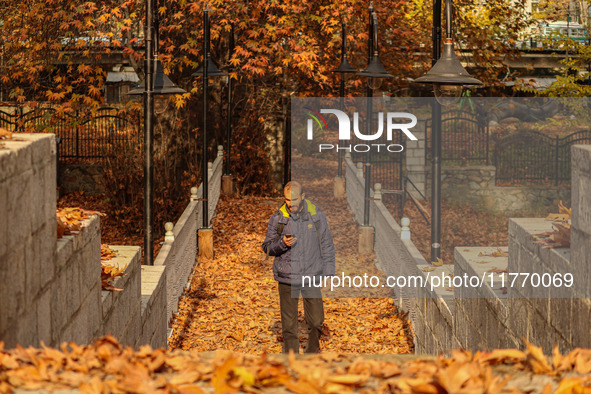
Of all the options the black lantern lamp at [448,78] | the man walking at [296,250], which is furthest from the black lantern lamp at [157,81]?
the man walking at [296,250]

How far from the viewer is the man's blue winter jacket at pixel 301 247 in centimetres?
903

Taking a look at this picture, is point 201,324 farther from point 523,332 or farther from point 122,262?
point 523,332

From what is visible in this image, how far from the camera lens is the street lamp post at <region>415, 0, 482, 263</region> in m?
10.6

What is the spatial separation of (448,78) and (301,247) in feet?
10.5

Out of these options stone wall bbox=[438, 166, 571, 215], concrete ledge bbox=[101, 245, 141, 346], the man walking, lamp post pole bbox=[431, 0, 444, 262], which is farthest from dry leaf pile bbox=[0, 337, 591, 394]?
stone wall bbox=[438, 166, 571, 215]

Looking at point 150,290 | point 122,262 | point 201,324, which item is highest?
point 122,262

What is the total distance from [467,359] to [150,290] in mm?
5207

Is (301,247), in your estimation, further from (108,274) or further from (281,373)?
(281,373)

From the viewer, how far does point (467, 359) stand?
4.15 metres

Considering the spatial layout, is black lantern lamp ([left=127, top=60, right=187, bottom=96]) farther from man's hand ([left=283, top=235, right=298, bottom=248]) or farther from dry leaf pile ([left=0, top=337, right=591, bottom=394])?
dry leaf pile ([left=0, top=337, right=591, bottom=394])

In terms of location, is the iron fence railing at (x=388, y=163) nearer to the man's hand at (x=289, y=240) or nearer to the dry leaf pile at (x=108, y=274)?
the man's hand at (x=289, y=240)

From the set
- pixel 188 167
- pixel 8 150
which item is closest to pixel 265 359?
pixel 8 150

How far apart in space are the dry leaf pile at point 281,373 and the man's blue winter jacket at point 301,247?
4.65 meters

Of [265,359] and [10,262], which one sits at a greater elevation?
[10,262]
